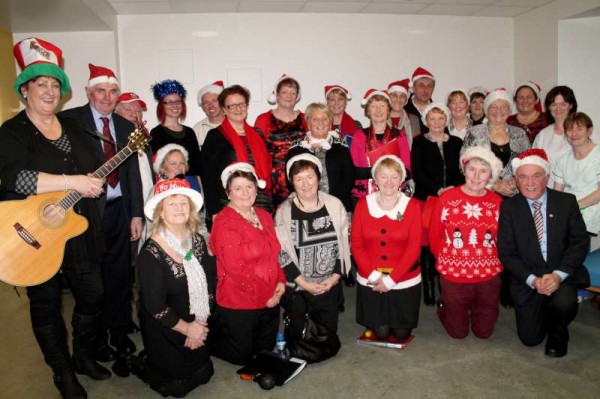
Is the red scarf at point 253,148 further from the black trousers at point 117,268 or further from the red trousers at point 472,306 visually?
the red trousers at point 472,306

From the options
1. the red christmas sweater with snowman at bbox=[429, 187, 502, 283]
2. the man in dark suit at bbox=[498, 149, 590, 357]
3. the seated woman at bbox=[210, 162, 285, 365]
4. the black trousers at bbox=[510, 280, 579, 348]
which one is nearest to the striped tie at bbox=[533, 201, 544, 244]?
the man in dark suit at bbox=[498, 149, 590, 357]

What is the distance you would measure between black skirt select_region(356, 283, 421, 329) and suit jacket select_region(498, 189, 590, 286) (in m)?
0.65

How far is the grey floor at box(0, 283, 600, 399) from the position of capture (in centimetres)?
255

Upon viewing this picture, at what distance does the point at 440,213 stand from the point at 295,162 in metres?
1.09

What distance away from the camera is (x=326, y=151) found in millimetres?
3586

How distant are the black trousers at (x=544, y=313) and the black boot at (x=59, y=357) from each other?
8.82ft

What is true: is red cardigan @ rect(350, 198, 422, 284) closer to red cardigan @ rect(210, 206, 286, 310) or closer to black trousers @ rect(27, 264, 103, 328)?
red cardigan @ rect(210, 206, 286, 310)

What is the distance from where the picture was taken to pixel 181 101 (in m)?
4.02

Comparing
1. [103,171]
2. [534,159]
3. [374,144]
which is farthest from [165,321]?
[534,159]

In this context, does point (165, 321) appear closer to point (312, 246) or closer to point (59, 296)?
point (59, 296)

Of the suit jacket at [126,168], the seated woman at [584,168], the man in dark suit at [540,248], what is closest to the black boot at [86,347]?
the suit jacket at [126,168]

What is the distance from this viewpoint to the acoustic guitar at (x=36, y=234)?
2193mm

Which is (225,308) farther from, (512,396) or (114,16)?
(114,16)

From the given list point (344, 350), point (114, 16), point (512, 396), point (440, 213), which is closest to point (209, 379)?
point (344, 350)
